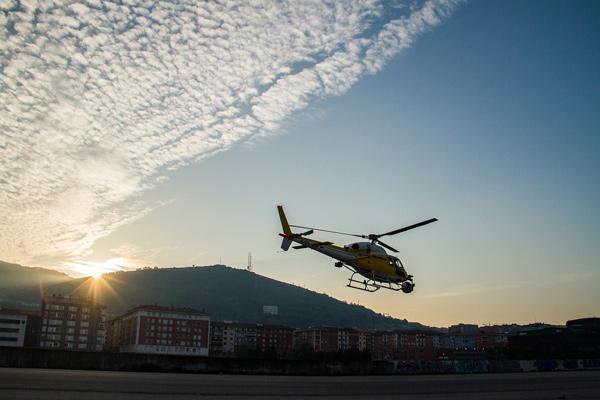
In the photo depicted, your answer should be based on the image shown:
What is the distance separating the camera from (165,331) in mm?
152125

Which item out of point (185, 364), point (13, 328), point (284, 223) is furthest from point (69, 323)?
point (284, 223)

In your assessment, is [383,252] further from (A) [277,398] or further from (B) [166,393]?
(B) [166,393]

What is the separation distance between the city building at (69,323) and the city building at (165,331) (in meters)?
11.5

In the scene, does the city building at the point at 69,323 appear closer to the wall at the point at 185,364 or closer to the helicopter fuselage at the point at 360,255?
the wall at the point at 185,364

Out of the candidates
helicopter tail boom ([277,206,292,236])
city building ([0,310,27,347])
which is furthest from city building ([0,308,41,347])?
helicopter tail boom ([277,206,292,236])

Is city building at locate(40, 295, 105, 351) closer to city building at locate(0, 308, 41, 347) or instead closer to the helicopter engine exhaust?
city building at locate(0, 308, 41, 347)

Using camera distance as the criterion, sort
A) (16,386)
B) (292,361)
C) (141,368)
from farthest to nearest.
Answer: (292,361) → (141,368) → (16,386)

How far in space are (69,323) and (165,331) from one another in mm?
28781

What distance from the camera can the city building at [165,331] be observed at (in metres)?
148

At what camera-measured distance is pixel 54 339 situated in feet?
477

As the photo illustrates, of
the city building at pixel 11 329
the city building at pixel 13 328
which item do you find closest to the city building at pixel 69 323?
the city building at pixel 13 328

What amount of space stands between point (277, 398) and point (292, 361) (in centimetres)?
1957

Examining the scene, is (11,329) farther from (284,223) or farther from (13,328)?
(284,223)

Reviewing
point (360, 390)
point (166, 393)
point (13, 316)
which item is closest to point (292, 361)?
point (360, 390)
